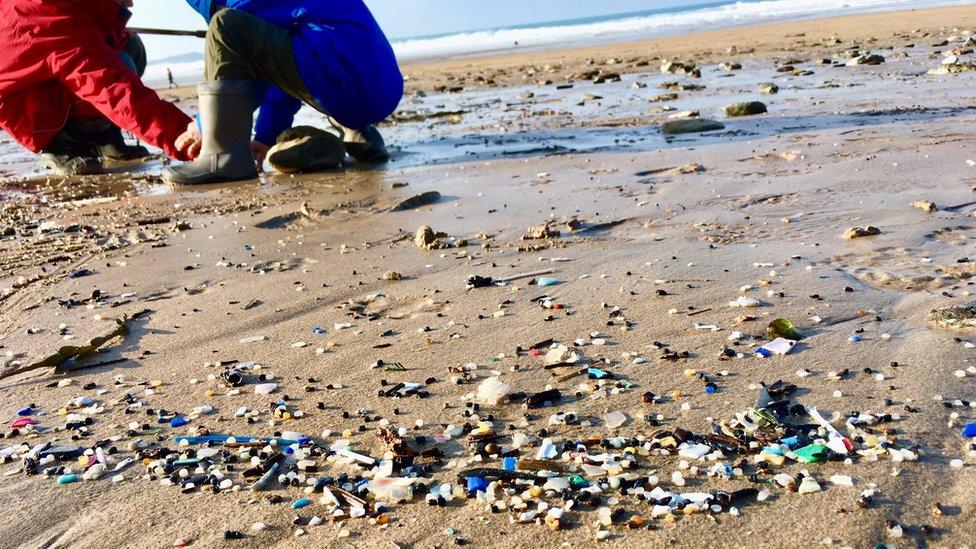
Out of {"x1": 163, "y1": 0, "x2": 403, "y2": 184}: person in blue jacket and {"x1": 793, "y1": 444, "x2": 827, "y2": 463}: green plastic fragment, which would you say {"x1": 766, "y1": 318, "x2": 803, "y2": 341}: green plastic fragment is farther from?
{"x1": 163, "y1": 0, "x2": 403, "y2": 184}: person in blue jacket

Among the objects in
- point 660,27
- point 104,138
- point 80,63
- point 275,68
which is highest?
point 660,27

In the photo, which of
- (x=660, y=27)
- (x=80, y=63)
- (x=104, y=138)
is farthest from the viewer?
(x=660, y=27)

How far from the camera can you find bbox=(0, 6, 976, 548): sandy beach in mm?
1544

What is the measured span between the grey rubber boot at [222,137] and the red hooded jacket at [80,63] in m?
0.21

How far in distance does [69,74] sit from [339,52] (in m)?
1.50

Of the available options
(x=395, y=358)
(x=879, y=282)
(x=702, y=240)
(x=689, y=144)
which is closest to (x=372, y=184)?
(x=689, y=144)

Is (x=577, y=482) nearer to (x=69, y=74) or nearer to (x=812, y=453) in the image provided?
(x=812, y=453)

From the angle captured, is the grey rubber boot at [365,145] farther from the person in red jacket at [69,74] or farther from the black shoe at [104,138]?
the black shoe at [104,138]

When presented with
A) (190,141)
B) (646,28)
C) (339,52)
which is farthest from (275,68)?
(646,28)

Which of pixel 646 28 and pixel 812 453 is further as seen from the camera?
pixel 646 28

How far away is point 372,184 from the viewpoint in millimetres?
4691

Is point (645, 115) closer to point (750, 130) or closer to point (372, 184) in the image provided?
point (750, 130)

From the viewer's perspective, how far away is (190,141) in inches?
196

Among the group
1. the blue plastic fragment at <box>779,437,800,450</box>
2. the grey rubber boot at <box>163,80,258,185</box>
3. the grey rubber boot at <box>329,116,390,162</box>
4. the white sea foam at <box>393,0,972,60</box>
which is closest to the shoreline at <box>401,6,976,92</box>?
the grey rubber boot at <box>329,116,390,162</box>
